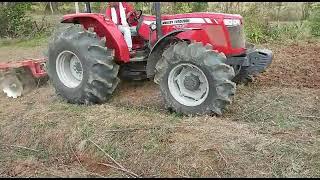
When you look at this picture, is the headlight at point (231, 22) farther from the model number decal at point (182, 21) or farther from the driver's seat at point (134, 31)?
→ the driver's seat at point (134, 31)

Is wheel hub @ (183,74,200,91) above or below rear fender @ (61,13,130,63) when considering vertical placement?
below

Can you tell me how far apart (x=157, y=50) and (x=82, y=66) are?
1.05 meters

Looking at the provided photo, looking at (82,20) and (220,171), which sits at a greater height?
(82,20)

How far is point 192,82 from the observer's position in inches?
228

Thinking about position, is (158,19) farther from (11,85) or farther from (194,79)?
(11,85)

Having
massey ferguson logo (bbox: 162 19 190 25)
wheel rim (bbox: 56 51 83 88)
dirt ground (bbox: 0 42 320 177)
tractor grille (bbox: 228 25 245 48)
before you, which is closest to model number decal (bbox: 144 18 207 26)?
massey ferguson logo (bbox: 162 19 190 25)

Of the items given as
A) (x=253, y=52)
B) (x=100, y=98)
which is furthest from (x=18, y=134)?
(x=253, y=52)

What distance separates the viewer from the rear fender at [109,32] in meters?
6.29

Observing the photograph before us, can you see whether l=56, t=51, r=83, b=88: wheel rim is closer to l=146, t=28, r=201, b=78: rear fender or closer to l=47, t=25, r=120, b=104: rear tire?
l=47, t=25, r=120, b=104: rear tire

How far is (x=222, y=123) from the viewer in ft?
17.6

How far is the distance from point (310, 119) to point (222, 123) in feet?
3.56

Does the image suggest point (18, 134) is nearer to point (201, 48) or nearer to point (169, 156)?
point (169, 156)

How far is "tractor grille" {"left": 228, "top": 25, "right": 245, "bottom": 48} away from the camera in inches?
237

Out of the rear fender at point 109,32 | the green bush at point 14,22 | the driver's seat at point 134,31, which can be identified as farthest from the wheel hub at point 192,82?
the green bush at point 14,22
